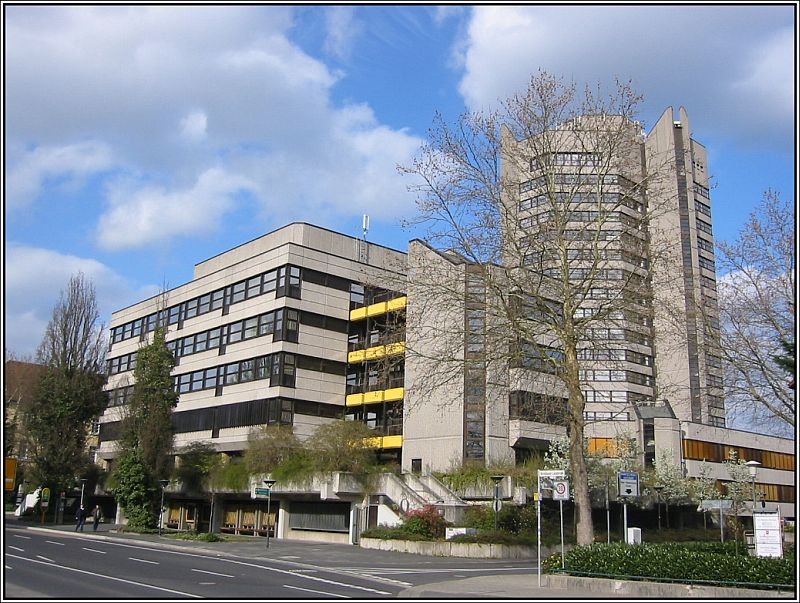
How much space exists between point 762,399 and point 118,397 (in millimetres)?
55678

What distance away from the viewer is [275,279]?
52.8 metres

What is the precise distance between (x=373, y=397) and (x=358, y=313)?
6241mm

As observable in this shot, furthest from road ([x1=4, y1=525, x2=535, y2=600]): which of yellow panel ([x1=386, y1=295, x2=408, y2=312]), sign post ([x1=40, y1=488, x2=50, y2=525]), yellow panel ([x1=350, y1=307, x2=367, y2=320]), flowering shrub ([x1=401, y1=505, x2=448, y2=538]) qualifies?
sign post ([x1=40, y1=488, x2=50, y2=525])

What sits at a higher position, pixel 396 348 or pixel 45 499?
pixel 396 348

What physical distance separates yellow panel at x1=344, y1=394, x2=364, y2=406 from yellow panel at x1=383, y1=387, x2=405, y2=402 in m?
2.58

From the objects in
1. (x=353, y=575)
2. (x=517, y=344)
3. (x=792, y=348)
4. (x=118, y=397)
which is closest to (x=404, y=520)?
(x=353, y=575)

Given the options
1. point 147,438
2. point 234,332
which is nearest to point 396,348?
point 147,438

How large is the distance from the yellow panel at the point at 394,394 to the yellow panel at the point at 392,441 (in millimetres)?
2441

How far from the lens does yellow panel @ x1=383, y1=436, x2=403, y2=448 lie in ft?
162

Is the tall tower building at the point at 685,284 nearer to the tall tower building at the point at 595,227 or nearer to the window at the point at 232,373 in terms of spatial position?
the tall tower building at the point at 595,227

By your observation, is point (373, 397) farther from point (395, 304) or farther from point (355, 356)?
point (395, 304)

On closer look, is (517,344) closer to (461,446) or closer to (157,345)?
(461,446)

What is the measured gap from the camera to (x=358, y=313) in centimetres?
5450

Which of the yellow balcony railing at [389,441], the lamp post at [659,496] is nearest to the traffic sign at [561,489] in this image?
the lamp post at [659,496]
